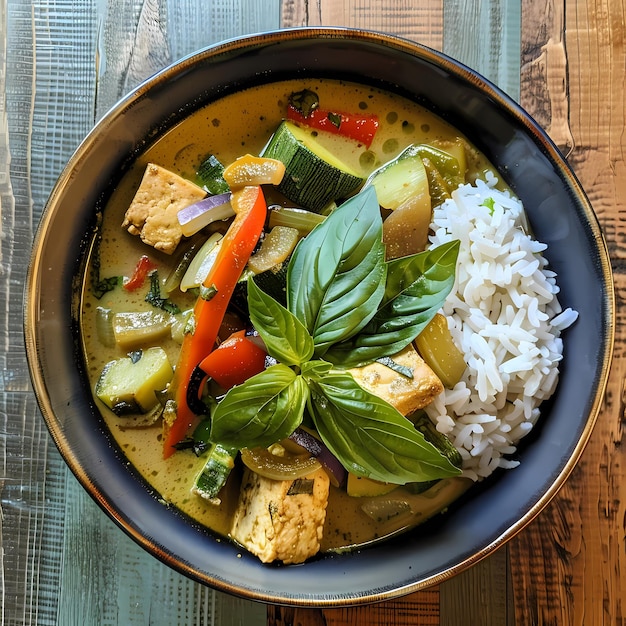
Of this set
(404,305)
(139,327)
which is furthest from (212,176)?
(404,305)

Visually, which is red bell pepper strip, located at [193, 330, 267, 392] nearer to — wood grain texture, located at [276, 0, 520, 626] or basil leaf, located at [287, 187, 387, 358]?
basil leaf, located at [287, 187, 387, 358]

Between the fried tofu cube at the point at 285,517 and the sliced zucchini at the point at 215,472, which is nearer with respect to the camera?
the fried tofu cube at the point at 285,517

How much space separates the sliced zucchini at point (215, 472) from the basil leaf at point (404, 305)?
1.64 ft

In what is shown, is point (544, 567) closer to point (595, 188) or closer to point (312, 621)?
point (312, 621)

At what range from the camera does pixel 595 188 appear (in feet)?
7.75

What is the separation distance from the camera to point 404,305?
6.48 feet

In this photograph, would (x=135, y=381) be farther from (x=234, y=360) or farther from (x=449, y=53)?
(x=449, y=53)

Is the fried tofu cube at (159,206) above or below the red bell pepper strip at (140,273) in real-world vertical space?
above

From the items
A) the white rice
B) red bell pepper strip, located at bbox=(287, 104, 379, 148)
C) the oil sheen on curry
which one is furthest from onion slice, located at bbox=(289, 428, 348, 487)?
red bell pepper strip, located at bbox=(287, 104, 379, 148)

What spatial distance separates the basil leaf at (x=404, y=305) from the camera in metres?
1.91

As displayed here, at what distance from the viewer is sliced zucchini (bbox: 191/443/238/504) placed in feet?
7.03

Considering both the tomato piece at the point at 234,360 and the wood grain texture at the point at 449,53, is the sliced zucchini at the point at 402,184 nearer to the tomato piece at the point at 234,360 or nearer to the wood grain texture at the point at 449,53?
the wood grain texture at the point at 449,53

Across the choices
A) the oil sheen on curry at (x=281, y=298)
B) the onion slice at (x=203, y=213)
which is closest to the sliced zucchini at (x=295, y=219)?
the oil sheen on curry at (x=281, y=298)

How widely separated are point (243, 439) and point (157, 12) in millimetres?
1621
